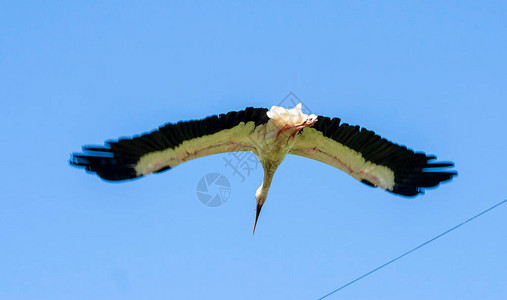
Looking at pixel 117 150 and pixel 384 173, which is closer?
pixel 117 150

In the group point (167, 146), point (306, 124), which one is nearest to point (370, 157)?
point (306, 124)

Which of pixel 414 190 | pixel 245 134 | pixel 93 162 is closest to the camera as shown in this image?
pixel 93 162

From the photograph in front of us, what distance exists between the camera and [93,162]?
31.5ft

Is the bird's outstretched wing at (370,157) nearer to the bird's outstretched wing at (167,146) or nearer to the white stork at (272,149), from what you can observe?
the white stork at (272,149)

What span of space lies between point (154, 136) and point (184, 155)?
67 centimetres

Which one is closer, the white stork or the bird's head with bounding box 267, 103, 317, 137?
the white stork

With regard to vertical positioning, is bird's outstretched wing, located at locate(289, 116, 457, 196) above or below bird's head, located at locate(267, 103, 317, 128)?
below

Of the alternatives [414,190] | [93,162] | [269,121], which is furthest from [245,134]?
[414,190]

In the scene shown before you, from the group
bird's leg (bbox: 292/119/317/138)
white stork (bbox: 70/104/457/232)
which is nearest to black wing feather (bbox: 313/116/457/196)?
white stork (bbox: 70/104/457/232)

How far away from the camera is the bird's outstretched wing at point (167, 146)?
9617mm

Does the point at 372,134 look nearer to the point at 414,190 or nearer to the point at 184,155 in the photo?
the point at 414,190

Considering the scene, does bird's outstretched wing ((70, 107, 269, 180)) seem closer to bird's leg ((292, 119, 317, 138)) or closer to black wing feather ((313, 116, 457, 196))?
bird's leg ((292, 119, 317, 138))

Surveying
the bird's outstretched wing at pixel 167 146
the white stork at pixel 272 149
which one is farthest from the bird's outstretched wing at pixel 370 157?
the bird's outstretched wing at pixel 167 146

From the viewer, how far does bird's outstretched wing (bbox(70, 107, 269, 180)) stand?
9617 millimetres
